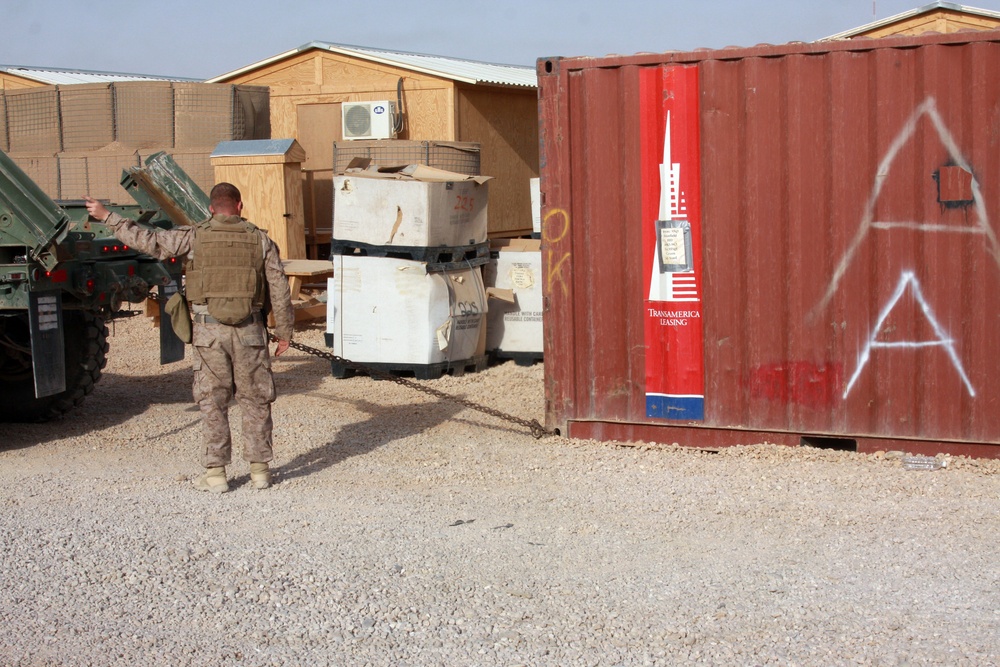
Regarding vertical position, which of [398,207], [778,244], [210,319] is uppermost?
[398,207]

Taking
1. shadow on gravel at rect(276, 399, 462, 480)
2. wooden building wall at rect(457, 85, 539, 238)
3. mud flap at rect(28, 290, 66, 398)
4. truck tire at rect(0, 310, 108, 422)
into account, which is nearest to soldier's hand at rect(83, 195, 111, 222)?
mud flap at rect(28, 290, 66, 398)

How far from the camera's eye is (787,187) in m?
6.40

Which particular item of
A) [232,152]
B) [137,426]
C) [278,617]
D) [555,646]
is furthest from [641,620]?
[232,152]

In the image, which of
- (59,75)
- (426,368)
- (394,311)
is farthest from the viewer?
(59,75)

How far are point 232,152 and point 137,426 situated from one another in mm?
5490

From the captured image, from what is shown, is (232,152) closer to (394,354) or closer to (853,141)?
(394,354)

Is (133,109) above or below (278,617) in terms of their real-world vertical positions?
above

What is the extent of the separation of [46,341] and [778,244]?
4.77m

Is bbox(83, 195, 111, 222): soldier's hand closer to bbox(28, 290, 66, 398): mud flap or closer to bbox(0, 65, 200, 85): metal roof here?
bbox(28, 290, 66, 398): mud flap

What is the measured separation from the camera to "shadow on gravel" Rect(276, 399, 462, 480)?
6.72 m

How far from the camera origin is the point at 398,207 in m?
9.09

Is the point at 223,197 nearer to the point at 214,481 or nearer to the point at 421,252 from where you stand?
the point at 214,481

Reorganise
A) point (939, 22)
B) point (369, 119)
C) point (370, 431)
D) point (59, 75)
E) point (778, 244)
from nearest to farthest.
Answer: point (778, 244) < point (370, 431) < point (369, 119) < point (939, 22) < point (59, 75)

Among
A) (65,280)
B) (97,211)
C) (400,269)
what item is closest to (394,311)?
(400,269)
